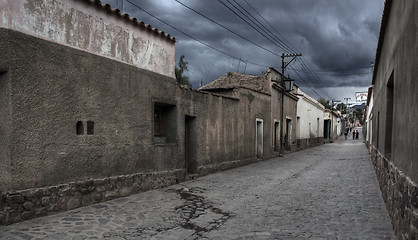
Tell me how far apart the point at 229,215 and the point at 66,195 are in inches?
122

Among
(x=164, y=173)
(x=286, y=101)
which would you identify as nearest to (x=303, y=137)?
(x=286, y=101)

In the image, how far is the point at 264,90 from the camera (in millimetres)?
18500

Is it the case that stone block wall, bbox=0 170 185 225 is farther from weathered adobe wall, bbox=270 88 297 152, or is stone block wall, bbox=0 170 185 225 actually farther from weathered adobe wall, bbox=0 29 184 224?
weathered adobe wall, bbox=270 88 297 152

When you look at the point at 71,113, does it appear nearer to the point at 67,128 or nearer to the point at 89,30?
the point at 67,128

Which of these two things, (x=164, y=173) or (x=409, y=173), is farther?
(x=164, y=173)

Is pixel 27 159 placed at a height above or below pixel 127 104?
below

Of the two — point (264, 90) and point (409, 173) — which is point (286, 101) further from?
point (409, 173)

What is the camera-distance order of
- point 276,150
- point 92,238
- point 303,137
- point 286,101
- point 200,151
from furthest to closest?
point 303,137
point 286,101
point 276,150
point 200,151
point 92,238

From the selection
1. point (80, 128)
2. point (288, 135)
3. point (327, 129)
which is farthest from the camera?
point (327, 129)

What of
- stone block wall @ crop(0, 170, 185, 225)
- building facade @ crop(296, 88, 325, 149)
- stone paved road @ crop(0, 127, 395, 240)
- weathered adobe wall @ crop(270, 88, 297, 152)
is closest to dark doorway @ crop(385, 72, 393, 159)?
stone paved road @ crop(0, 127, 395, 240)

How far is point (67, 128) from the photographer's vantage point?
6.12m

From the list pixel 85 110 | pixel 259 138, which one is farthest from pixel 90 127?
pixel 259 138

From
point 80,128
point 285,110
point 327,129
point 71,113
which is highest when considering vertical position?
point 285,110

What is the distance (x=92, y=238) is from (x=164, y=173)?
4.39 meters
